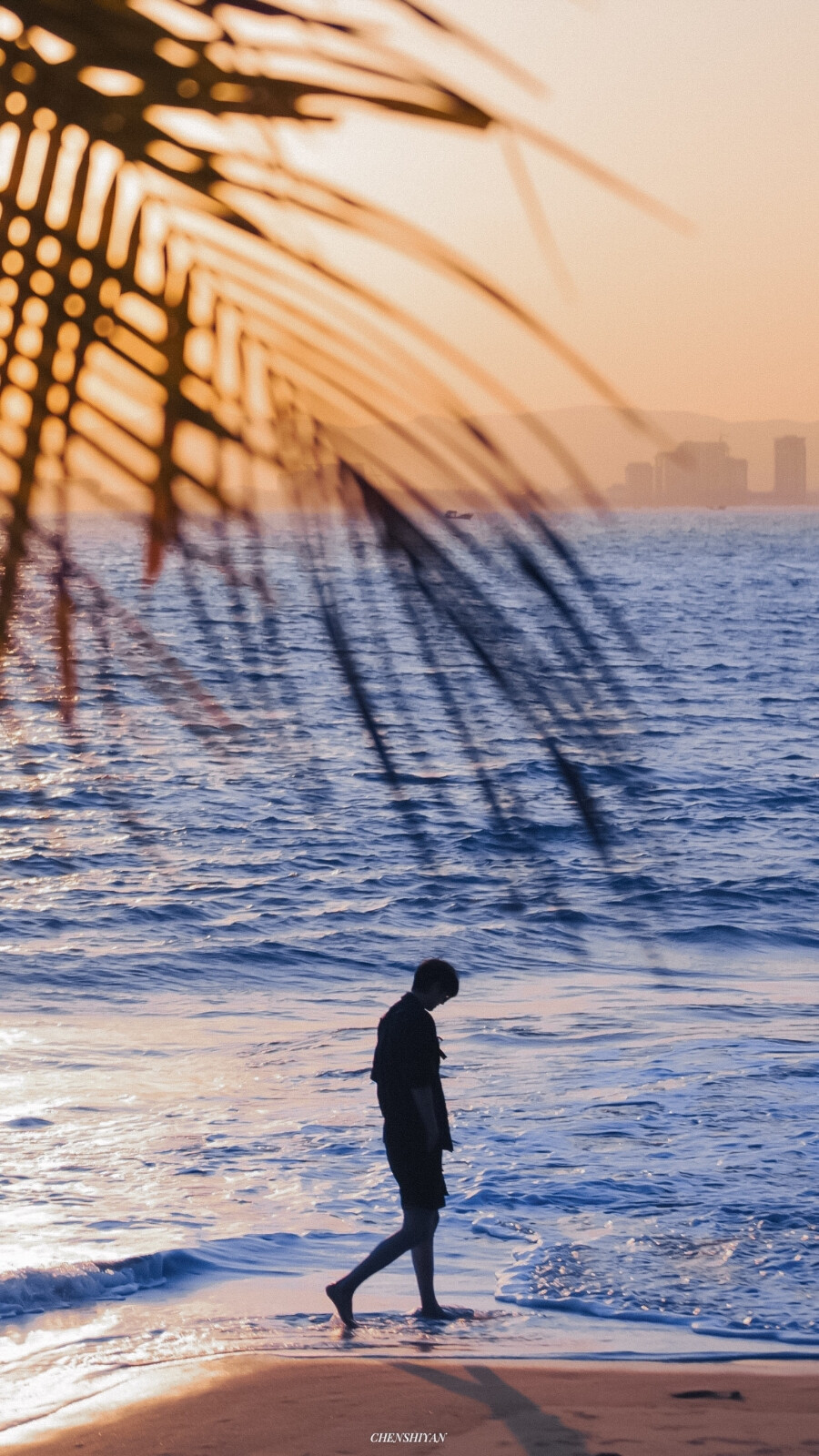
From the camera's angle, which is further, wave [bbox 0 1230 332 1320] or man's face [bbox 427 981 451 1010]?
wave [bbox 0 1230 332 1320]

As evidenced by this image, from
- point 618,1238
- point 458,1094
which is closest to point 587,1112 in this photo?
point 458,1094

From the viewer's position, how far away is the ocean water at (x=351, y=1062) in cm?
100

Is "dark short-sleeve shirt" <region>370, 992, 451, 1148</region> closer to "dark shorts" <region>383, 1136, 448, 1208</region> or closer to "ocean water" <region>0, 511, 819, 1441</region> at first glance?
"dark shorts" <region>383, 1136, 448, 1208</region>

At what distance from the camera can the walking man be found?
5.45 metres

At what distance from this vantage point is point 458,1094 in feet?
34.5

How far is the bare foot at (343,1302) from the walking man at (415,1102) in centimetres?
25

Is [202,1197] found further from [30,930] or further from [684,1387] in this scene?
[30,930]

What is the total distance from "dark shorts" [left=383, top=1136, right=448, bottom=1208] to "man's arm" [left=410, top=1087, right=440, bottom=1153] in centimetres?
6

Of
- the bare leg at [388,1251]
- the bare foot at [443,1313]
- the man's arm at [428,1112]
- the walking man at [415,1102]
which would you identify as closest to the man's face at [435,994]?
the walking man at [415,1102]

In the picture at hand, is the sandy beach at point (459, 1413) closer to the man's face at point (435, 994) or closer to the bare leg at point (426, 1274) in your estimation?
the bare leg at point (426, 1274)

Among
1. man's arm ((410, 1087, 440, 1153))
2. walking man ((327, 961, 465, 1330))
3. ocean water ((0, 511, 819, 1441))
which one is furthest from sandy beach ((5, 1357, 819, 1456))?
man's arm ((410, 1087, 440, 1153))

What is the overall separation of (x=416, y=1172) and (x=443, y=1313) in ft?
3.16

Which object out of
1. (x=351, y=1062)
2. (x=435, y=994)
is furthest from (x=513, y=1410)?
(x=351, y=1062)

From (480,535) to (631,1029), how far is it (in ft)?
40.6
